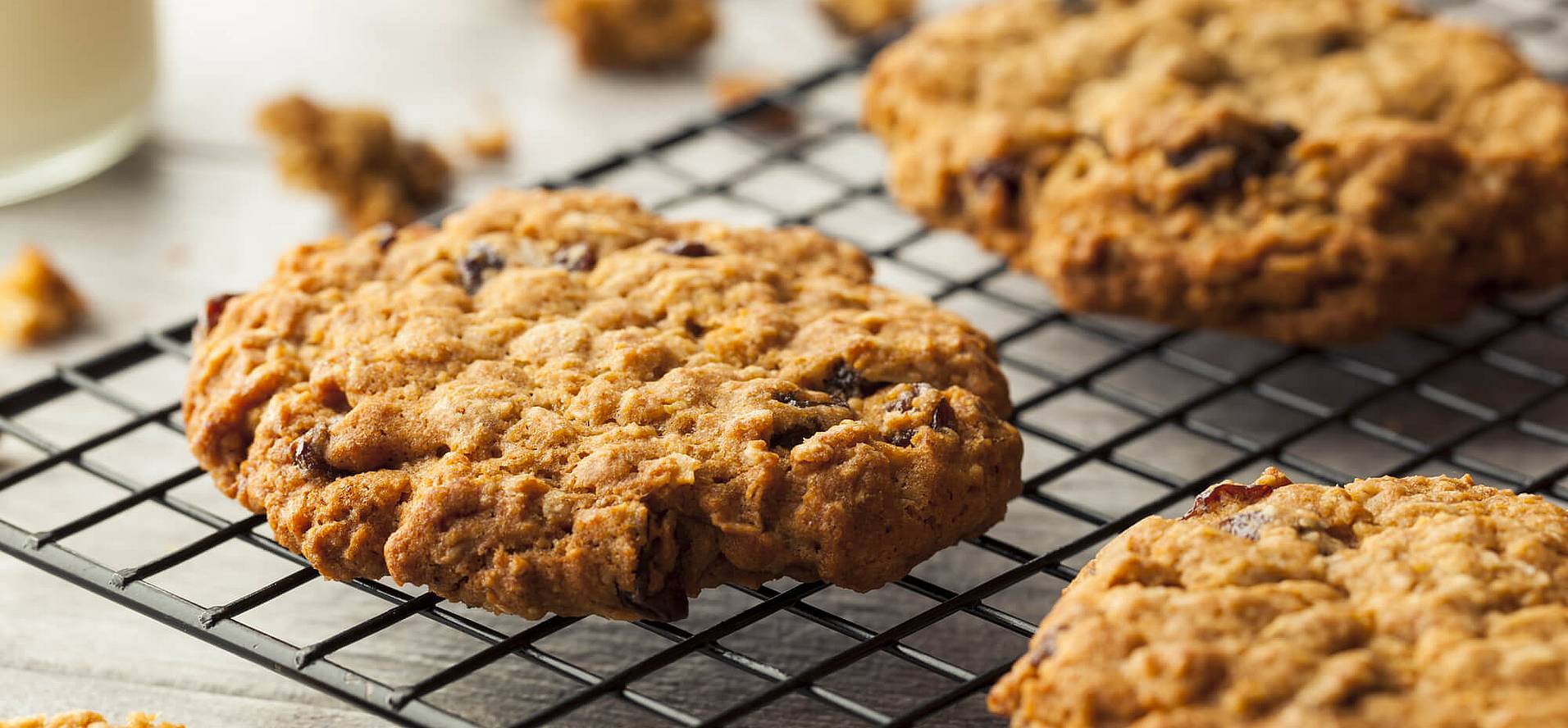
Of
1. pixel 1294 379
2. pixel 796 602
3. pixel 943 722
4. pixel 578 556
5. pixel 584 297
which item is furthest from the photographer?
pixel 1294 379

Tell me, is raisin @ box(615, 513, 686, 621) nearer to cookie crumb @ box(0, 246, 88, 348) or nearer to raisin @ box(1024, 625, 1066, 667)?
raisin @ box(1024, 625, 1066, 667)

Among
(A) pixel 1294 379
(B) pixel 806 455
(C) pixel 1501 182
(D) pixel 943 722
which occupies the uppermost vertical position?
(C) pixel 1501 182

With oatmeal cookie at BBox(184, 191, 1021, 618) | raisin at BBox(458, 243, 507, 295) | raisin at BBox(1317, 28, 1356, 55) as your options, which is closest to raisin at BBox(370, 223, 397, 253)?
oatmeal cookie at BBox(184, 191, 1021, 618)

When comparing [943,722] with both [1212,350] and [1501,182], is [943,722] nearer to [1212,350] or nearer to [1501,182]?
[1212,350]

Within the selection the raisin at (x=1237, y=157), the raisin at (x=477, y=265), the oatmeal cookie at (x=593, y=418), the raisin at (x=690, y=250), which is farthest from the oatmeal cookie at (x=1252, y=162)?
the raisin at (x=477, y=265)

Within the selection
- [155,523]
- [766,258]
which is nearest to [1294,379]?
[766,258]

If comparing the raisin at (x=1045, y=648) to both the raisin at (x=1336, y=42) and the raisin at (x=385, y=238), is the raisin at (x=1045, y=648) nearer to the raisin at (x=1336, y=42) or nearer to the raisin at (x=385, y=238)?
the raisin at (x=385, y=238)
